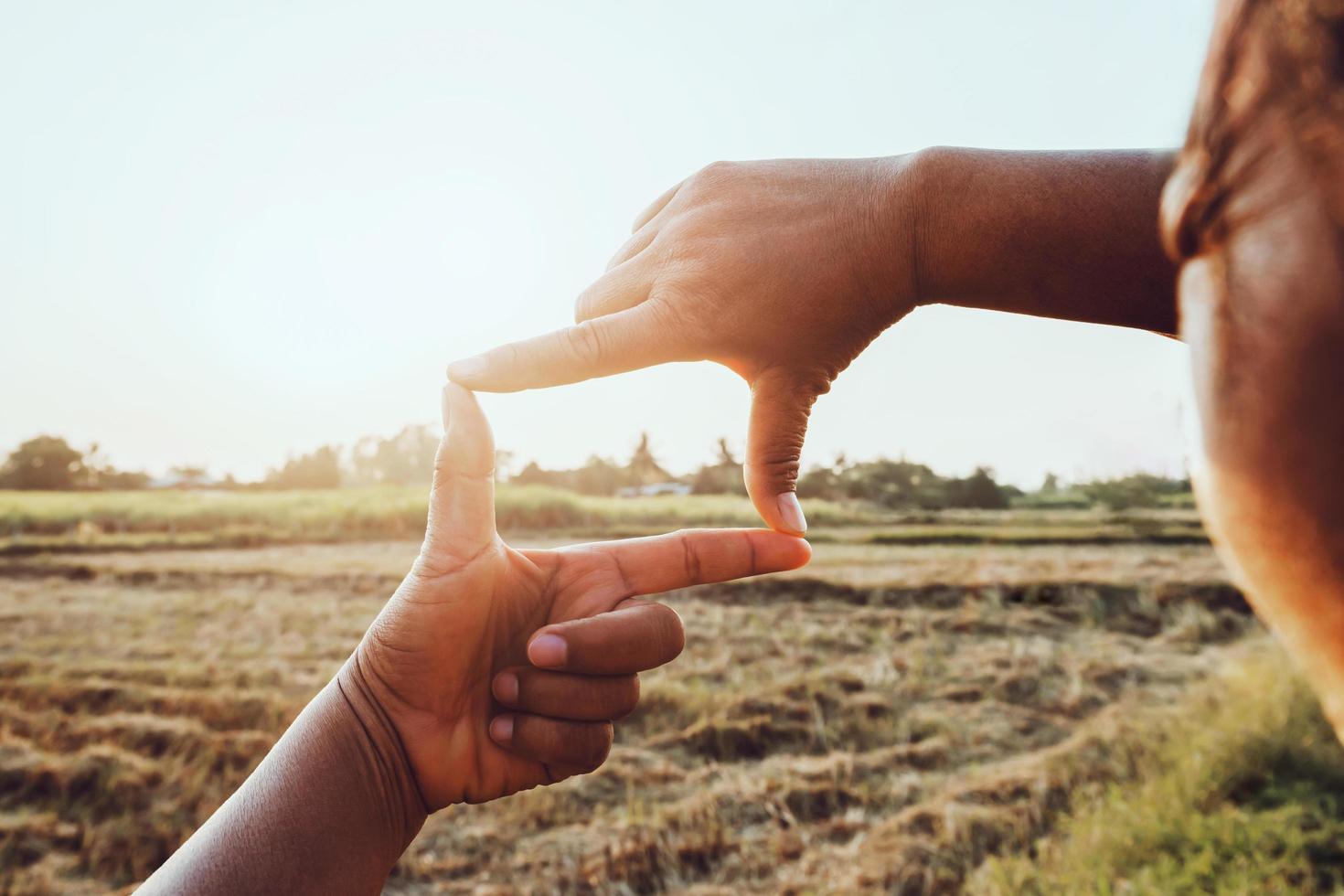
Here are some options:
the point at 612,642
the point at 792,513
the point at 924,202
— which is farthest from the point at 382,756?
the point at 924,202

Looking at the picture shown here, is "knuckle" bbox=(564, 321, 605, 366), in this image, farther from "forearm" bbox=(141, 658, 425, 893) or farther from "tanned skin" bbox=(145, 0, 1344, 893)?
"forearm" bbox=(141, 658, 425, 893)

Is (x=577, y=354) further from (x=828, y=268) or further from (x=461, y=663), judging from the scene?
(x=461, y=663)

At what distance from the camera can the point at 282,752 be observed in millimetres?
1458

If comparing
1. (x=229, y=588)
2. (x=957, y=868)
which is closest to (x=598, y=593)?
(x=957, y=868)

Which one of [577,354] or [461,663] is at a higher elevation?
[577,354]

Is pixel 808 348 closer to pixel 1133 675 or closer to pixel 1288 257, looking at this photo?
pixel 1288 257

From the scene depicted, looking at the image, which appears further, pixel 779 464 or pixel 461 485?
pixel 779 464

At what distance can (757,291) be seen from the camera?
5.07 feet

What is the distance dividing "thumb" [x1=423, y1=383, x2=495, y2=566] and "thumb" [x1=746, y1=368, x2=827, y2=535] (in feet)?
1.86

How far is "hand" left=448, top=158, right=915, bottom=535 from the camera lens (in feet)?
4.97

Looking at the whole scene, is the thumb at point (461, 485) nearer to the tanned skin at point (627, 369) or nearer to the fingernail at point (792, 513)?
the tanned skin at point (627, 369)

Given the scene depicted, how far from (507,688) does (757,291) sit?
0.91 m

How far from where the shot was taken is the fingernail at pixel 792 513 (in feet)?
5.87

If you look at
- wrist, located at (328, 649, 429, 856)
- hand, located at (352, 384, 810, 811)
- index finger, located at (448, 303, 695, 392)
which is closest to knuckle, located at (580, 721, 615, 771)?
hand, located at (352, 384, 810, 811)
